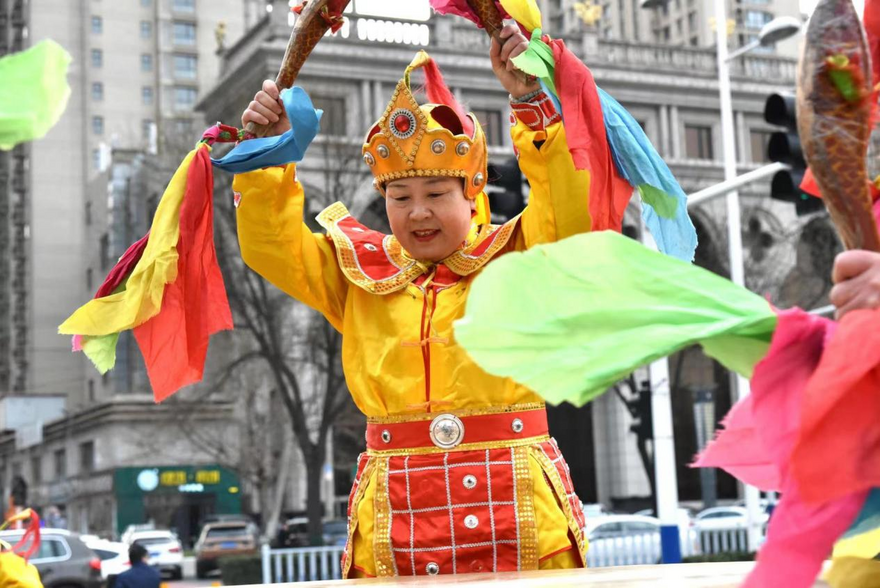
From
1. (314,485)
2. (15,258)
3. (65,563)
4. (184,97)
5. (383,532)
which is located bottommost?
(65,563)

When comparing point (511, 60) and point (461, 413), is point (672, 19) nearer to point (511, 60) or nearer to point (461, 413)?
point (461, 413)

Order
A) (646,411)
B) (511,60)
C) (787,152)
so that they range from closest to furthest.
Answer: (511,60), (787,152), (646,411)

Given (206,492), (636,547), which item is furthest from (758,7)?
(636,547)

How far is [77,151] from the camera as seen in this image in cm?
6219

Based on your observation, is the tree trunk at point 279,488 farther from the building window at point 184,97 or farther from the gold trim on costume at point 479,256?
the building window at point 184,97

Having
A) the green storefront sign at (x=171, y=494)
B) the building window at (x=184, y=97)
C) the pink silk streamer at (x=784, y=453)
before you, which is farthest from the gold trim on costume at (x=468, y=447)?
the building window at (x=184, y=97)

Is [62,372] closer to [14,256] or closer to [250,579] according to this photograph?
[14,256]

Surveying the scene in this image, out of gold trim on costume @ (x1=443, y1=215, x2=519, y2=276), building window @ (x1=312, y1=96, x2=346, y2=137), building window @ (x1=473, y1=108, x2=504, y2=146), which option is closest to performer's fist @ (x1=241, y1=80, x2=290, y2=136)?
gold trim on costume @ (x1=443, y1=215, x2=519, y2=276)

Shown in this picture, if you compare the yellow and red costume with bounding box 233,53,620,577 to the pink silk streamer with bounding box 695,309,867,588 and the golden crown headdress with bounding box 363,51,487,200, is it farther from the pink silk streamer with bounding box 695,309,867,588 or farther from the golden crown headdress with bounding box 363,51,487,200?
the pink silk streamer with bounding box 695,309,867,588

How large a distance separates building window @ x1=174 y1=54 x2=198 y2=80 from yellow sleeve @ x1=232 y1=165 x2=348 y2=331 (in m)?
66.3

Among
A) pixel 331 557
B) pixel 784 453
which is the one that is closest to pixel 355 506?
pixel 784 453

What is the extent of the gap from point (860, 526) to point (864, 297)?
10.7 inches

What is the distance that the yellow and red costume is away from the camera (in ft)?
10.6

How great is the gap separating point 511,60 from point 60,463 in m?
52.0
